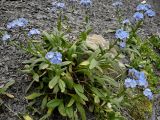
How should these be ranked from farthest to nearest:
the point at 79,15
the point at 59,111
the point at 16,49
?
the point at 79,15, the point at 16,49, the point at 59,111

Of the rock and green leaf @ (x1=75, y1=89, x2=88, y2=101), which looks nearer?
green leaf @ (x1=75, y1=89, x2=88, y2=101)

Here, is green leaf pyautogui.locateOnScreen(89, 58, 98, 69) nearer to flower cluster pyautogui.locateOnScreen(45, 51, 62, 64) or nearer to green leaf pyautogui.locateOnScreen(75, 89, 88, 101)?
green leaf pyautogui.locateOnScreen(75, 89, 88, 101)

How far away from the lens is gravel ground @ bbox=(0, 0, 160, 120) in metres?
4.48

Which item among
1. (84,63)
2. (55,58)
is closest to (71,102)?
(84,63)

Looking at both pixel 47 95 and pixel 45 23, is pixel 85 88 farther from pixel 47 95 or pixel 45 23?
pixel 45 23

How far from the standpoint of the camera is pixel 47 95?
4391 mm

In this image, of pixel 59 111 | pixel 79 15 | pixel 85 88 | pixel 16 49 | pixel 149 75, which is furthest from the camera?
pixel 79 15

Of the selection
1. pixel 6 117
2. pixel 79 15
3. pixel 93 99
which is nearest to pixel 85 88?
pixel 93 99

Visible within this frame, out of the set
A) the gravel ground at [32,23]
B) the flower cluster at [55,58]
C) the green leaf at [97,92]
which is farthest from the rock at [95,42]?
the flower cluster at [55,58]

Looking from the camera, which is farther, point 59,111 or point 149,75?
point 149,75

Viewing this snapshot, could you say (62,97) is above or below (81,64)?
below

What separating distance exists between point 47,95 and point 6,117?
498mm

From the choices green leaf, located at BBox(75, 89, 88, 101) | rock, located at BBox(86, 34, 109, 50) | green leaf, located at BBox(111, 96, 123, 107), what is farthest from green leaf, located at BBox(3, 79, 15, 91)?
green leaf, located at BBox(111, 96, 123, 107)

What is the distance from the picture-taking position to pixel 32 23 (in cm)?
575
